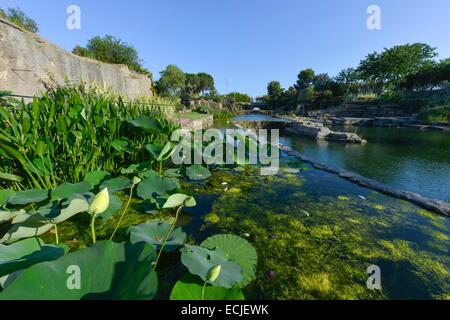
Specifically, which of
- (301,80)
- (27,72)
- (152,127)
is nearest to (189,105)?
(27,72)

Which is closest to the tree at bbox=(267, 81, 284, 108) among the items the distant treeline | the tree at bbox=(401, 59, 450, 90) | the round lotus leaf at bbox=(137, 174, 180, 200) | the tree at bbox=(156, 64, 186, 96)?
the distant treeline

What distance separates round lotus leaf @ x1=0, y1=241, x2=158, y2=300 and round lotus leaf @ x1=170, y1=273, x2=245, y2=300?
168 millimetres

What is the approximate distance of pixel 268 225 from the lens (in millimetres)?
1573

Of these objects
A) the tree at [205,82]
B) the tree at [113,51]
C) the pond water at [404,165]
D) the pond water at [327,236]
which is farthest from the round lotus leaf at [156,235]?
the tree at [205,82]

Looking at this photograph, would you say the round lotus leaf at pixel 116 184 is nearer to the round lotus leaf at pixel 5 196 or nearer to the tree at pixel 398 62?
the round lotus leaf at pixel 5 196

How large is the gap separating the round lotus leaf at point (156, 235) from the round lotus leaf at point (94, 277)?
0.94 feet

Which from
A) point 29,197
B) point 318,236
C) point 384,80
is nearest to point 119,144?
point 29,197

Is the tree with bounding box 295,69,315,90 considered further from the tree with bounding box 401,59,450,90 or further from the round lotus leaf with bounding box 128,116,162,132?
the round lotus leaf with bounding box 128,116,162,132

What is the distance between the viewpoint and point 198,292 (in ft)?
2.64

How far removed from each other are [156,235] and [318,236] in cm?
109

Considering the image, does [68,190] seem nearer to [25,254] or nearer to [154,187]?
[154,187]
